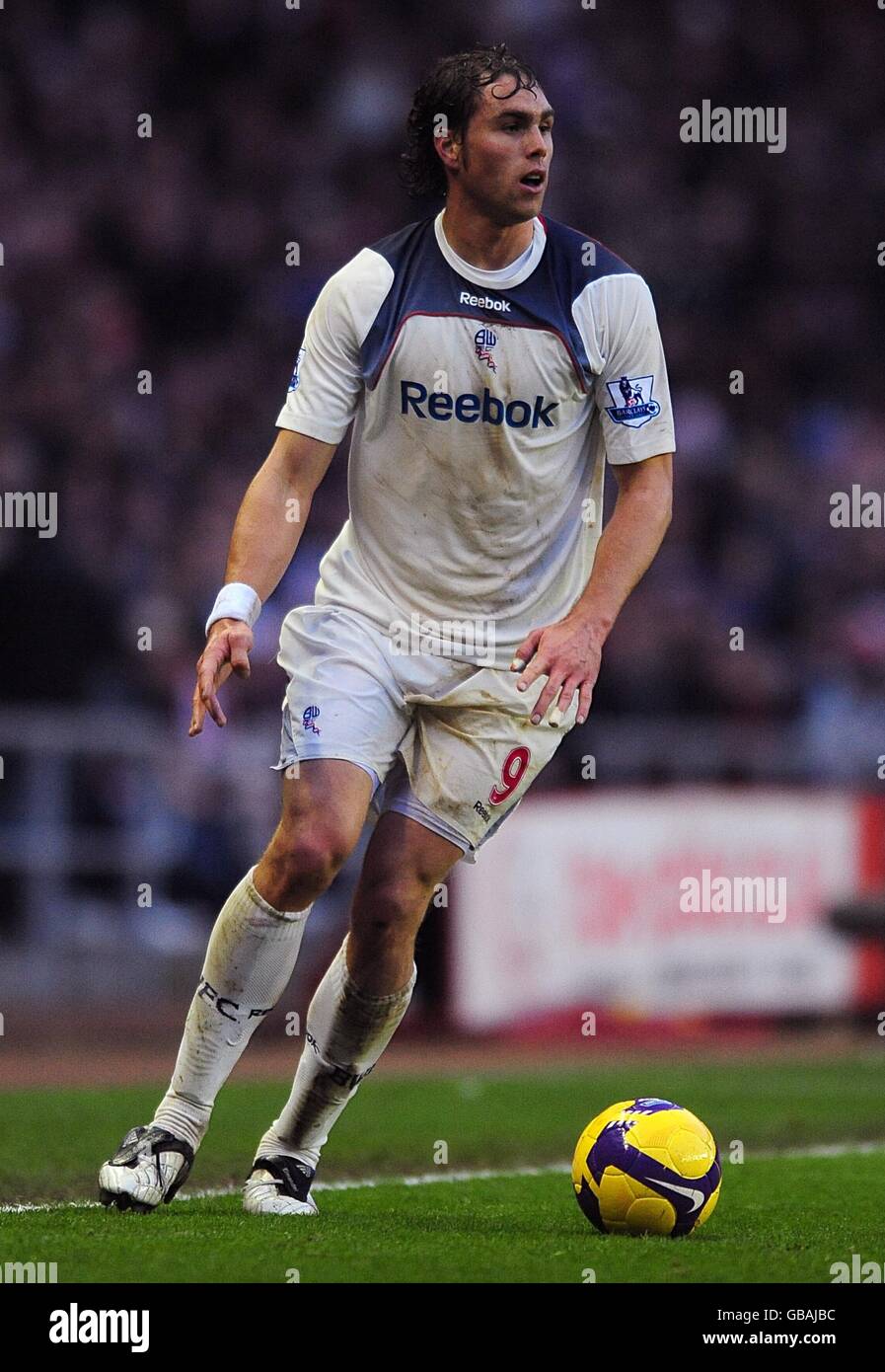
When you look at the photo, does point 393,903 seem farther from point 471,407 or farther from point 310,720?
point 471,407

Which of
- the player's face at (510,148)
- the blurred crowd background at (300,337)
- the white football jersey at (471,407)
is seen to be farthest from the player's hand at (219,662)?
the blurred crowd background at (300,337)

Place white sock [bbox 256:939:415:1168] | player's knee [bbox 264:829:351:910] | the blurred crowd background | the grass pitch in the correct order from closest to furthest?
the grass pitch < player's knee [bbox 264:829:351:910] < white sock [bbox 256:939:415:1168] < the blurred crowd background

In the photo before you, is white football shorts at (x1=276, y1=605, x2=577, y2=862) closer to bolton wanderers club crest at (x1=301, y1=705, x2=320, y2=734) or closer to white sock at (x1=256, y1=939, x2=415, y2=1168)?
bolton wanderers club crest at (x1=301, y1=705, x2=320, y2=734)

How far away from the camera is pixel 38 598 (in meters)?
12.9

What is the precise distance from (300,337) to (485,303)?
37.6ft

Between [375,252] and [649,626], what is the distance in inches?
381

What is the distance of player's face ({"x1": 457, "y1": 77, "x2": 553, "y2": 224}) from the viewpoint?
5457 millimetres

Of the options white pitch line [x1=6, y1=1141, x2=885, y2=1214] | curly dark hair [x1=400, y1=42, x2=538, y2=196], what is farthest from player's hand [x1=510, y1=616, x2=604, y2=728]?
white pitch line [x1=6, y1=1141, x2=885, y2=1214]

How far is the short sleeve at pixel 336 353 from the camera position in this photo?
5547 mm

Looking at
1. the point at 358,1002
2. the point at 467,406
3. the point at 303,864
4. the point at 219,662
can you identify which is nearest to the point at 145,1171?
the point at 358,1002

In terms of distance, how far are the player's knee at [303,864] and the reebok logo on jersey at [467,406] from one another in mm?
1137

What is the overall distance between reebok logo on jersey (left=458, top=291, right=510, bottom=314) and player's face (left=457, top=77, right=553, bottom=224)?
0.71ft
